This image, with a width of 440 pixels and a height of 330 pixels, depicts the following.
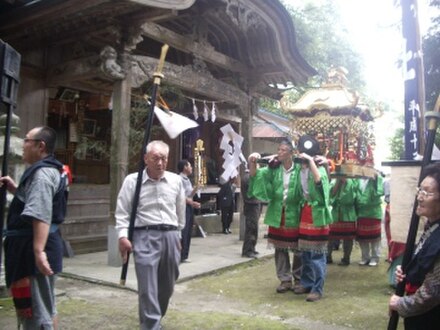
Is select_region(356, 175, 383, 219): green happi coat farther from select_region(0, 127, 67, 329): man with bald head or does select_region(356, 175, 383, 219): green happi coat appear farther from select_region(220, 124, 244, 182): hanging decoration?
select_region(0, 127, 67, 329): man with bald head

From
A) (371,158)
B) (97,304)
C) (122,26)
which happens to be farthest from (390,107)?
(97,304)

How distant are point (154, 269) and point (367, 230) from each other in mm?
5212

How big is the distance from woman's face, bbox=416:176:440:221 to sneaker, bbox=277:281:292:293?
3.62 m

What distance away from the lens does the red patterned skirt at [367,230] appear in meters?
8.00

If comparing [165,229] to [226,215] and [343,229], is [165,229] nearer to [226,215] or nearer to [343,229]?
[343,229]

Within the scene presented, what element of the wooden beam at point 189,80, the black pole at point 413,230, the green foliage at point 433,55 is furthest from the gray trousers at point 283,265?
the green foliage at point 433,55

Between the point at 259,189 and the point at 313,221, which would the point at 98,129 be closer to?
the point at 259,189

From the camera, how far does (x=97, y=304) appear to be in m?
5.26

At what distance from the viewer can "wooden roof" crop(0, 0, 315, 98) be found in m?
6.71

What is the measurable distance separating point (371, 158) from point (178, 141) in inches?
→ 225

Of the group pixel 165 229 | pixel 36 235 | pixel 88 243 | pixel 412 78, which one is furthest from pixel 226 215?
pixel 36 235

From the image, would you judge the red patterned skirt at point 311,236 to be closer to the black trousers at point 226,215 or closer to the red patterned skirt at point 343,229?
the red patterned skirt at point 343,229

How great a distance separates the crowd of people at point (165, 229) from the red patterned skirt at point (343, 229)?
537mm

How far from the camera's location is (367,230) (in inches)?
315
